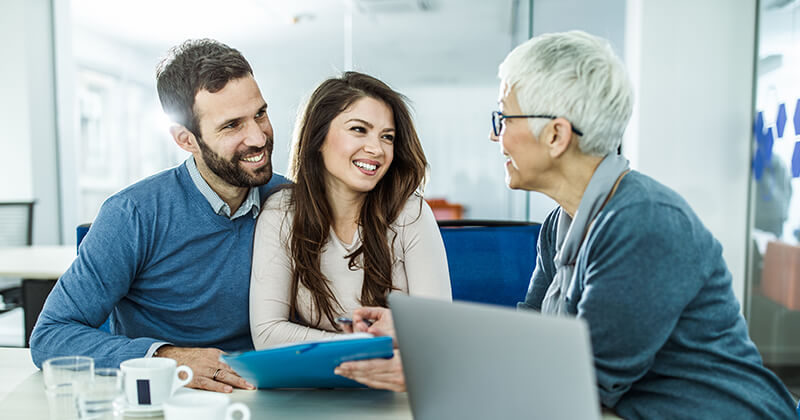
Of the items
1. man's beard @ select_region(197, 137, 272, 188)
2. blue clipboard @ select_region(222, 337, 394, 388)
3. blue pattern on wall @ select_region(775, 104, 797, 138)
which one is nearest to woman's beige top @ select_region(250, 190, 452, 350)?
man's beard @ select_region(197, 137, 272, 188)

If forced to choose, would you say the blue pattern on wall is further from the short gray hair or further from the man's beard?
the man's beard

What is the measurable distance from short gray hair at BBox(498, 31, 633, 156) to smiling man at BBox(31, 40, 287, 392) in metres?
0.72

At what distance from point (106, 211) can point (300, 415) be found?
0.77m

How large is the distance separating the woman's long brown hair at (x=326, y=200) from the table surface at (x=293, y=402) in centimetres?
43

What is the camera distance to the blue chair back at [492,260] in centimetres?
164

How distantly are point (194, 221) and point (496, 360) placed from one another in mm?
1012

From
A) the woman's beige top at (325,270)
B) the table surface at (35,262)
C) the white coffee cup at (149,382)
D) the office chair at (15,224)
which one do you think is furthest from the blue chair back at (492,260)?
the office chair at (15,224)

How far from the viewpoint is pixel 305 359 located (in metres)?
0.87

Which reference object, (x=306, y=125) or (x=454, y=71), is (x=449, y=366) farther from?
(x=454, y=71)

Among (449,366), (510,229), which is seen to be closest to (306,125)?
(510,229)

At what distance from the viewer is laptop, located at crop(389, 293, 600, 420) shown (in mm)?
563

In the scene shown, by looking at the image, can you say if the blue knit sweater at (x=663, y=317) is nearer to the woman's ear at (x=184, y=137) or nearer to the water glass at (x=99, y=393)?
the water glass at (x=99, y=393)

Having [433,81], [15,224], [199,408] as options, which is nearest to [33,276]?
[15,224]

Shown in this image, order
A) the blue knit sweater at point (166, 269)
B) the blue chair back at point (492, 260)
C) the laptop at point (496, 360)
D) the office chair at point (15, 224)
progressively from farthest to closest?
1. the office chair at point (15, 224)
2. the blue chair back at point (492, 260)
3. the blue knit sweater at point (166, 269)
4. the laptop at point (496, 360)
